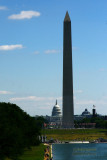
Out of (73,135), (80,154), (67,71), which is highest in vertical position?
(67,71)

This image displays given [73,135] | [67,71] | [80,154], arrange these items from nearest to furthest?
[80,154], [73,135], [67,71]

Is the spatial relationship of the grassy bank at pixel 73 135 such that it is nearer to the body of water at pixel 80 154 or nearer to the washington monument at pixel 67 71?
the washington monument at pixel 67 71

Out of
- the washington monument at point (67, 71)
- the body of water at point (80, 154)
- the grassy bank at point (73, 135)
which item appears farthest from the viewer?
the washington monument at point (67, 71)

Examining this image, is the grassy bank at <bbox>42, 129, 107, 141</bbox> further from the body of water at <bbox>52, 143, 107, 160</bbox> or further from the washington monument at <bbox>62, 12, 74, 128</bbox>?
the body of water at <bbox>52, 143, 107, 160</bbox>

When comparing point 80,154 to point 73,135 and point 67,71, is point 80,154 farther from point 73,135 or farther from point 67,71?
point 67,71

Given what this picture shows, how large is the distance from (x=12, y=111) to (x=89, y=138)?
58.2 m

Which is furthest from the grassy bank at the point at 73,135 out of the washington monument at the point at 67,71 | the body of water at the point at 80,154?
the body of water at the point at 80,154

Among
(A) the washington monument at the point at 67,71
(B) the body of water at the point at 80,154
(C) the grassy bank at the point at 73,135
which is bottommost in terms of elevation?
(B) the body of water at the point at 80,154

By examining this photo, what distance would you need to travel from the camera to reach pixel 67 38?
5487 inches

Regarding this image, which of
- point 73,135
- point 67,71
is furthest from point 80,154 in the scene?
point 67,71

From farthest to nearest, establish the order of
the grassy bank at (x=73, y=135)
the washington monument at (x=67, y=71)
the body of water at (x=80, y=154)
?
1. the washington monument at (x=67, y=71)
2. the grassy bank at (x=73, y=135)
3. the body of water at (x=80, y=154)

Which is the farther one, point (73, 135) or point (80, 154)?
point (73, 135)

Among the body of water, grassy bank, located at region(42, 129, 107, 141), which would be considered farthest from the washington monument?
the body of water

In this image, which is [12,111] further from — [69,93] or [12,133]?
[69,93]
